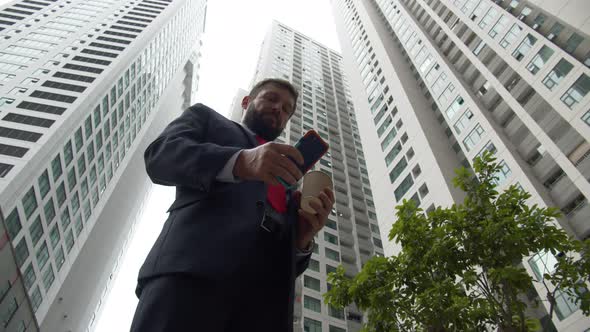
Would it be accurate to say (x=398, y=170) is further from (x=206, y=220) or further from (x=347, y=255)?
(x=206, y=220)

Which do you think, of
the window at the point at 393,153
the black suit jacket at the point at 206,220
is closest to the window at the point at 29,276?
the window at the point at 393,153

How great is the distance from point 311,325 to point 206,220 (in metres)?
33.9

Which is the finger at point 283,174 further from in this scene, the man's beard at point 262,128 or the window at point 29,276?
the window at point 29,276

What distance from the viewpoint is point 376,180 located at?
36.5 meters

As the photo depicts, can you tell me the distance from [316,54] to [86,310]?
68285mm

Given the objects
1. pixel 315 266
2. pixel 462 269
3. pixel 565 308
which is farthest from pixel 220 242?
pixel 315 266

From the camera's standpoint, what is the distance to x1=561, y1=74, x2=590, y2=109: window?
2225cm

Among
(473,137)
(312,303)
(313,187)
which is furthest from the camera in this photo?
(312,303)

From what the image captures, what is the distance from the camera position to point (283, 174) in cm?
183

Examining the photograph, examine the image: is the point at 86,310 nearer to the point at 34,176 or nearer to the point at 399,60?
the point at 34,176

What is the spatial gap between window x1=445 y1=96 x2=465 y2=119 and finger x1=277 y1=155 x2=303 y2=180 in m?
32.8

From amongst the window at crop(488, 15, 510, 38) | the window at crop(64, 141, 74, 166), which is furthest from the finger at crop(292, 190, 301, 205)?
the window at crop(64, 141, 74, 166)

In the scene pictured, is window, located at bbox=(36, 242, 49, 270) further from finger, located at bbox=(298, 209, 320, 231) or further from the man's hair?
finger, located at bbox=(298, 209, 320, 231)

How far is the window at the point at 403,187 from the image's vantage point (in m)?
Answer: 31.3
